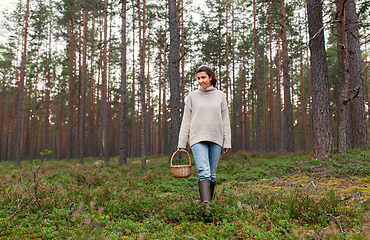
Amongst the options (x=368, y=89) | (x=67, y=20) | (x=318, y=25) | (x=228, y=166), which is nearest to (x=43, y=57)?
(x=67, y=20)

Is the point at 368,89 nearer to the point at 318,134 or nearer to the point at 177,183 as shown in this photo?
the point at 318,134

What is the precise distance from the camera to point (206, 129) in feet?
12.2

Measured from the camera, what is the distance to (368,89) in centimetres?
2897

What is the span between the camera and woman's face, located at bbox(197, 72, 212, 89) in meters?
3.85

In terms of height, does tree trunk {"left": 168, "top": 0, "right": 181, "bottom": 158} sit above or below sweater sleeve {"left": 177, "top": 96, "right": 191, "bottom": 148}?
above

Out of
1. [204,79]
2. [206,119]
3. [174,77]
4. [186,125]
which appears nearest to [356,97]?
[174,77]

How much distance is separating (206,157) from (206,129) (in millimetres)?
448

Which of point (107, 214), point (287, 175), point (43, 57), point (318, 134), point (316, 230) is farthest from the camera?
point (43, 57)

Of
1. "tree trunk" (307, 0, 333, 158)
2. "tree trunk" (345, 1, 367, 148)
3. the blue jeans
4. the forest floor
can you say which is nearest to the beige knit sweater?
the blue jeans

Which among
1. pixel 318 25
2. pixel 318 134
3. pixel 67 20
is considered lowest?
pixel 318 134

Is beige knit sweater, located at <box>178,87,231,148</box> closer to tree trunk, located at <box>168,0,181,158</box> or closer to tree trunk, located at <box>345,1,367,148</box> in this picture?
tree trunk, located at <box>168,0,181,158</box>

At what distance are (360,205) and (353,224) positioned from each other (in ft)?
2.67

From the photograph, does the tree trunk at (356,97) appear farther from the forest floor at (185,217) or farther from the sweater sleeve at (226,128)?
the sweater sleeve at (226,128)

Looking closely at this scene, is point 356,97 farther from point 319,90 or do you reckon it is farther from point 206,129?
point 206,129
